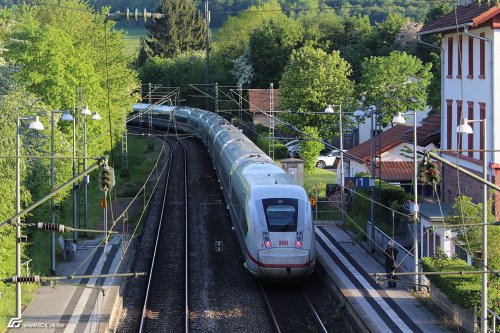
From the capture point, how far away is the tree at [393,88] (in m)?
51.7

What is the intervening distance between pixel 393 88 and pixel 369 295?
29.4 m

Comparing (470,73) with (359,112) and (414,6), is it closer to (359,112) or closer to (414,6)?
(359,112)

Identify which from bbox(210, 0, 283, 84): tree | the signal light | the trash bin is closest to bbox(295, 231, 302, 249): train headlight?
the signal light

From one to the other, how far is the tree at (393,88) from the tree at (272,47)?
2946cm

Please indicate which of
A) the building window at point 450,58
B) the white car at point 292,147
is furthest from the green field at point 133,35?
the building window at point 450,58

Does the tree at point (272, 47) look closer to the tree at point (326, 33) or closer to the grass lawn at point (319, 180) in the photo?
the tree at point (326, 33)

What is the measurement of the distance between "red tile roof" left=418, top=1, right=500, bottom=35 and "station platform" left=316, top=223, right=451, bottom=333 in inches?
351

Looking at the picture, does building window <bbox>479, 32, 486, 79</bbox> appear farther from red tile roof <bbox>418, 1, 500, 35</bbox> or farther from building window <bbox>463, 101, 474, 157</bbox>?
building window <bbox>463, 101, 474, 157</bbox>

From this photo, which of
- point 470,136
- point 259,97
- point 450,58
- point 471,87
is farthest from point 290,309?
point 259,97

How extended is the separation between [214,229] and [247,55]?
5301cm

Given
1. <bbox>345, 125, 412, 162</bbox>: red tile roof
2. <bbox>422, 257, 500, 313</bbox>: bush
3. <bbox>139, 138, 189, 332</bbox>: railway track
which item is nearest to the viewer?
<bbox>422, 257, 500, 313</bbox>: bush

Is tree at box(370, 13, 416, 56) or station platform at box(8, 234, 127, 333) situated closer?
station platform at box(8, 234, 127, 333)

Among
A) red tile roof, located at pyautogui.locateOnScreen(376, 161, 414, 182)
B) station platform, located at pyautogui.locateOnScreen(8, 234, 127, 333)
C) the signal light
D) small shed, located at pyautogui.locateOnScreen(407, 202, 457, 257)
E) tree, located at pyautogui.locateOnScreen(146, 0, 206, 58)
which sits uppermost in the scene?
tree, located at pyautogui.locateOnScreen(146, 0, 206, 58)

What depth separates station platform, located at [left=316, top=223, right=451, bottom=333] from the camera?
845 inches
